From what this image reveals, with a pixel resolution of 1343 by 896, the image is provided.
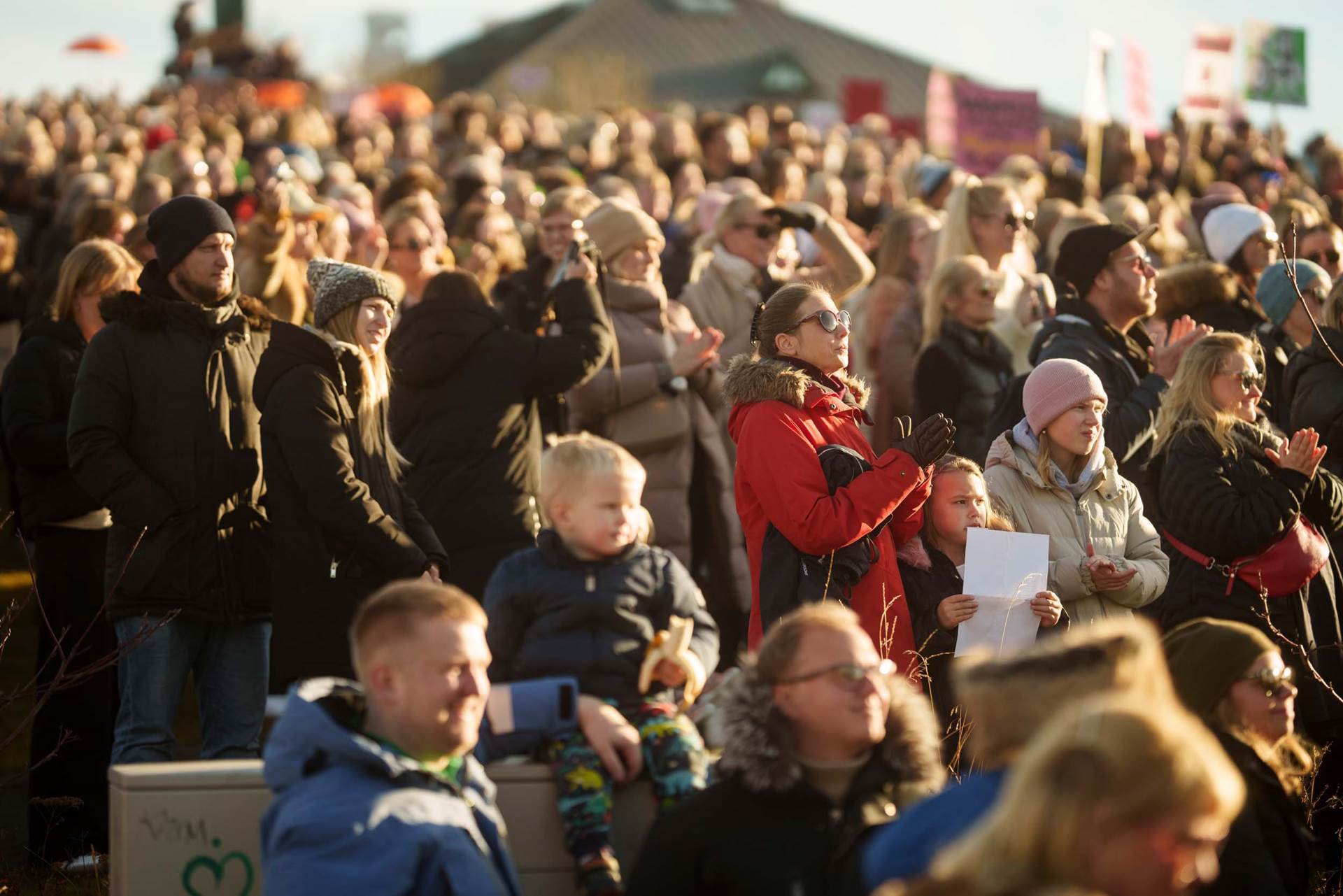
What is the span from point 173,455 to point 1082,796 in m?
4.22

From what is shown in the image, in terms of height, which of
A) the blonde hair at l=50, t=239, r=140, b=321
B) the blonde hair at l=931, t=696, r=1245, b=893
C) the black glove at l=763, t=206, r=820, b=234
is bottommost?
the black glove at l=763, t=206, r=820, b=234

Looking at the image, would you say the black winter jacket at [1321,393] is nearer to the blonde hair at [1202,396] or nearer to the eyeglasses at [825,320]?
the blonde hair at [1202,396]

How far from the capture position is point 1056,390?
6.67 meters

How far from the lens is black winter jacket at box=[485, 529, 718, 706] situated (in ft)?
16.2

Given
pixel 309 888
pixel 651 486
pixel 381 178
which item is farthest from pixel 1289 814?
pixel 381 178

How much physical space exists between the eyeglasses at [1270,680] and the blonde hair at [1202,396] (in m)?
1.96

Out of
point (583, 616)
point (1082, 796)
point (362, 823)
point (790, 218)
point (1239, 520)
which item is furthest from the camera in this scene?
point (790, 218)

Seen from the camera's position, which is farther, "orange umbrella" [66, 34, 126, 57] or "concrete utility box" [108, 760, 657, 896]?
"orange umbrella" [66, 34, 126, 57]

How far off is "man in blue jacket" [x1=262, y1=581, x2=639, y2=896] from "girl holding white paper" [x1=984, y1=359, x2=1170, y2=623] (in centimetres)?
268

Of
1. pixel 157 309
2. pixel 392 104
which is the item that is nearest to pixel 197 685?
pixel 157 309

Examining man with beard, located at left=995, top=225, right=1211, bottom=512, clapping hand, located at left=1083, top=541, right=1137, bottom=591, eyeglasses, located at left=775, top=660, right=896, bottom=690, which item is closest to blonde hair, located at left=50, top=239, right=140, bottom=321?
man with beard, located at left=995, top=225, right=1211, bottom=512

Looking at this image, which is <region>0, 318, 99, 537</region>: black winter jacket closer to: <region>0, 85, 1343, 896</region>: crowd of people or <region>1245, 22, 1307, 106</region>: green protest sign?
<region>0, 85, 1343, 896</region>: crowd of people

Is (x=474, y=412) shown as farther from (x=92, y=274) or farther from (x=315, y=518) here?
(x=92, y=274)

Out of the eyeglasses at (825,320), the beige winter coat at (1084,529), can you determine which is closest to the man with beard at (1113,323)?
the beige winter coat at (1084,529)
